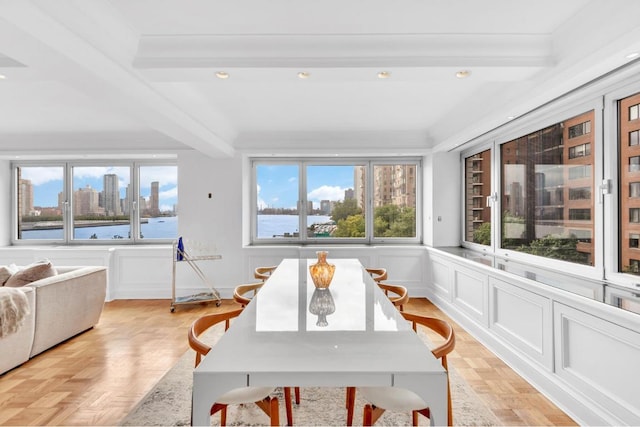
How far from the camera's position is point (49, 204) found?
593 centimetres

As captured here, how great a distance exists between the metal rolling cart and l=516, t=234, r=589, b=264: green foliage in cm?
388

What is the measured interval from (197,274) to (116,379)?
8.55 ft

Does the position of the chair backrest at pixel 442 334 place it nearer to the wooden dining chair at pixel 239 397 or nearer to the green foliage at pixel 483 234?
the wooden dining chair at pixel 239 397

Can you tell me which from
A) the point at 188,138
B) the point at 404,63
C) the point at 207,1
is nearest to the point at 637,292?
the point at 404,63

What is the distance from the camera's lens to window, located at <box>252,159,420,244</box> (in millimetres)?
5770

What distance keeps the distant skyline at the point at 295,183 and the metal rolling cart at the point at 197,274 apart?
1.34 m

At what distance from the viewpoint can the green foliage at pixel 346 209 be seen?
5793 millimetres

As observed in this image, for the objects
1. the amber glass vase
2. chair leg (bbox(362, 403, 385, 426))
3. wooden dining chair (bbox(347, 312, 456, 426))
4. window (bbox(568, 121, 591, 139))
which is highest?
window (bbox(568, 121, 591, 139))

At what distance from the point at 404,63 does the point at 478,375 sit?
8.34ft

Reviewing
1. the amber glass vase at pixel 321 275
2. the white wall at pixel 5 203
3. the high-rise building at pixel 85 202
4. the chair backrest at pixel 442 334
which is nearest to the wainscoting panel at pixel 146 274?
the high-rise building at pixel 85 202

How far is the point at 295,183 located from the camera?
5.78 meters

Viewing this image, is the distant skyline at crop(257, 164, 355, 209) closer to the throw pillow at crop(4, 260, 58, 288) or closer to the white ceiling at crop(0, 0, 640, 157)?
the white ceiling at crop(0, 0, 640, 157)

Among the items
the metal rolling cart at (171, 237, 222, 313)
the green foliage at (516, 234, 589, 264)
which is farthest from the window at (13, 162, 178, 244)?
the green foliage at (516, 234, 589, 264)

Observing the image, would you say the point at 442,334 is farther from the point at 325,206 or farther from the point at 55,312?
the point at 325,206
